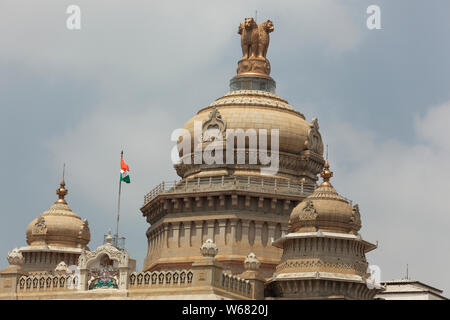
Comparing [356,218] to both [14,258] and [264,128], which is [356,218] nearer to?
[264,128]

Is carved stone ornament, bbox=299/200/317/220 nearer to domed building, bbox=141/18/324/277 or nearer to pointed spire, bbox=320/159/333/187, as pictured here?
pointed spire, bbox=320/159/333/187

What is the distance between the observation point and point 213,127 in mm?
100188

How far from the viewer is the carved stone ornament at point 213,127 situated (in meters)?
99.8

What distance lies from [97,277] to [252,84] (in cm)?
2551

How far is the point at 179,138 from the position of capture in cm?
10300

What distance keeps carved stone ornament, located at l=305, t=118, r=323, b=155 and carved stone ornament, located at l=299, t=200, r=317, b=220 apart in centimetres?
1276

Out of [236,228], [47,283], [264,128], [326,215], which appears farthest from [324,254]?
[47,283]

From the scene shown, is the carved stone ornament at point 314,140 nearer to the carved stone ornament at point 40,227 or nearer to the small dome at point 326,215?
the small dome at point 326,215

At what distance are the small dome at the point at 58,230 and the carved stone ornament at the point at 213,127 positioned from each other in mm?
11400

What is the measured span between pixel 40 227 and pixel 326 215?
77.0ft

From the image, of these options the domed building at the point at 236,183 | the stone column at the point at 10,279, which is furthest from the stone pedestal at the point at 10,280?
the domed building at the point at 236,183

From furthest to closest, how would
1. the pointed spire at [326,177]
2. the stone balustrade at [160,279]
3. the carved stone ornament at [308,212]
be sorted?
the pointed spire at [326,177] → the carved stone ornament at [308,212] → the stone balustrade at [160,279]
